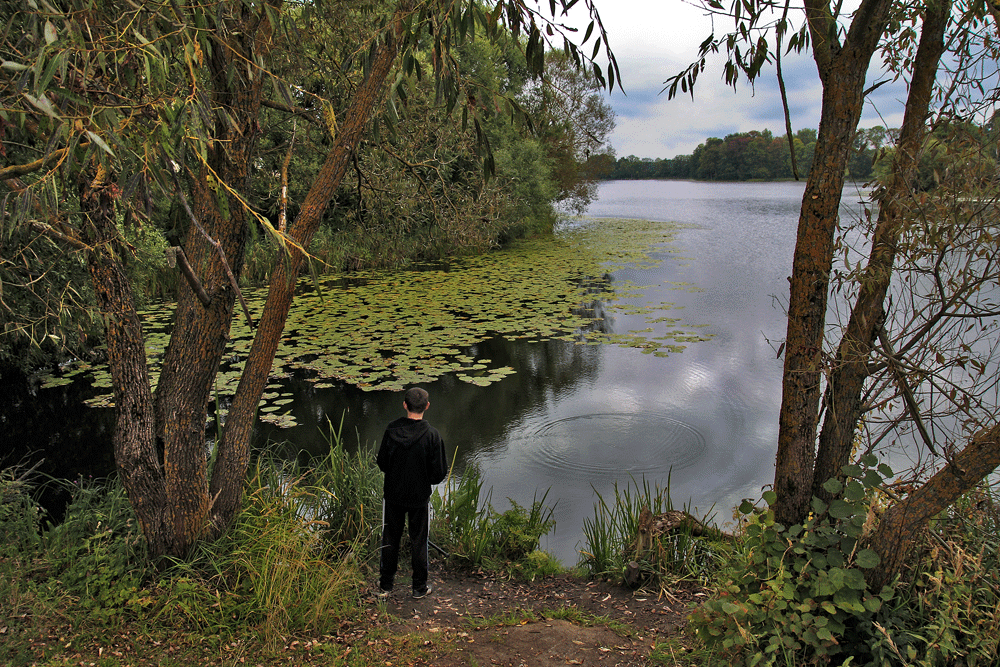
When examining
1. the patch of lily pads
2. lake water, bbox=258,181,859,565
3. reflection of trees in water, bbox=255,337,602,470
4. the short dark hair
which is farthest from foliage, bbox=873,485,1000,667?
the patch of lily pads

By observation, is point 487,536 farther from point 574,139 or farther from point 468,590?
point 574,139

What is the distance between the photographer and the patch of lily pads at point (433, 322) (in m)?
8.42

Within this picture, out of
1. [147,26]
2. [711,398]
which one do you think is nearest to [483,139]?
[147,26]

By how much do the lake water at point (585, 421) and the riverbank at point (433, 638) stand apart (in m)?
1.22

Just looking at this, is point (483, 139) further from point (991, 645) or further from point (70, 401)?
point (70, 401)

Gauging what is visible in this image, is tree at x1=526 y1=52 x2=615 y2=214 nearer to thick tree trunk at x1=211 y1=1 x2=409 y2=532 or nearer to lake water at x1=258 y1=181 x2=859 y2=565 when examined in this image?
lake water at x1=258 y1=181 x2=859 y2=565

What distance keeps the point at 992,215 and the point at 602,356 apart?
23.3ft

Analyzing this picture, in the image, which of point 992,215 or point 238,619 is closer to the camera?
point 992,215

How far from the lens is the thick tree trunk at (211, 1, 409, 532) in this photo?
3.51 meters

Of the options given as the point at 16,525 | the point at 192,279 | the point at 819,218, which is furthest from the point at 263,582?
the point at 819,218

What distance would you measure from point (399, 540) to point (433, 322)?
7.19m

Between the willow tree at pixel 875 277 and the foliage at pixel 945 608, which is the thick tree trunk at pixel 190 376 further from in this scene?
the foliage at pixel 945 608

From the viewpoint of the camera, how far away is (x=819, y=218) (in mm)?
2730

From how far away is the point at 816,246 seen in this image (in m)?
2.74
